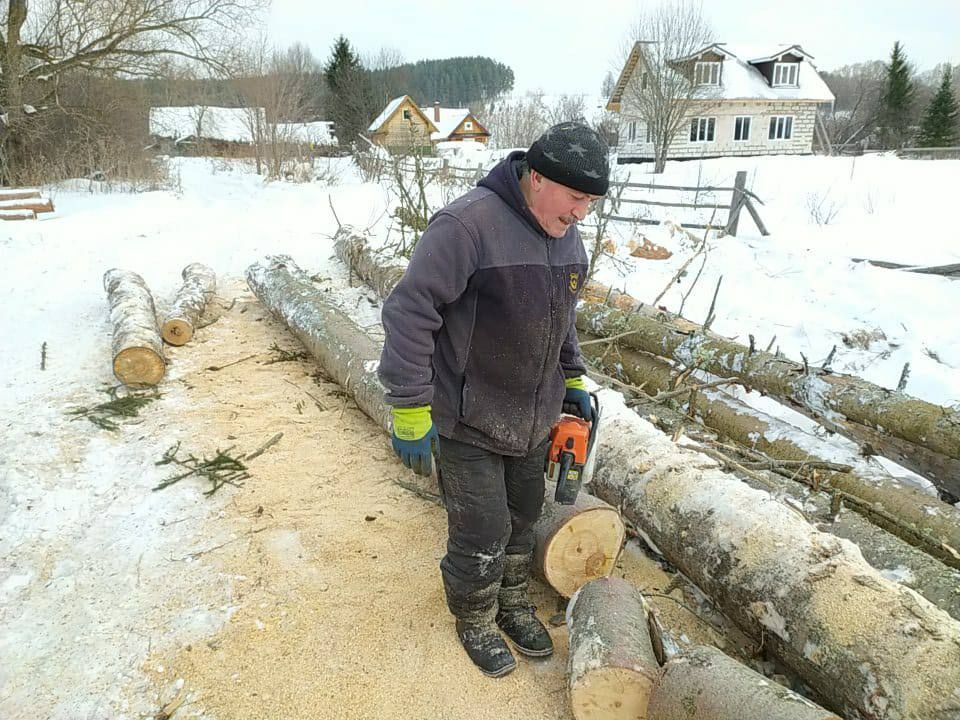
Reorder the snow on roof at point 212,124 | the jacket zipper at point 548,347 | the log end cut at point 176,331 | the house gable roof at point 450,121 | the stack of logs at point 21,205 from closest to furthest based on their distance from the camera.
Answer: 1. the jacket zipper at point 548,347
2. the log end cut at point 176,331
3. the stack of logs at point 21,205
4. the snow on roof at point 212,124
5. the house gable roof at point 450,121

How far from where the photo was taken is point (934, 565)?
105 inches

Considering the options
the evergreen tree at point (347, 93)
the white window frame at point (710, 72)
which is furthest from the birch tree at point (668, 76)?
the evergreen tree at point (347, 93)

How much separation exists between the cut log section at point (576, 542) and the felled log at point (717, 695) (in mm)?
656

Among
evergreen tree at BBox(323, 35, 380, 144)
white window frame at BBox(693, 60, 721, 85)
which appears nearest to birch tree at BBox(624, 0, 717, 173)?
white window frame at BBox(693, 60, 721, 85)

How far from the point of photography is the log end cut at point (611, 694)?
1.98 m

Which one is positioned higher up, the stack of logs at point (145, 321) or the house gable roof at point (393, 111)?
the house gable roof at point (393, 111)

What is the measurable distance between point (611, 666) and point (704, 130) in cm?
3117

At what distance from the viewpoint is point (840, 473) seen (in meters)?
3.52

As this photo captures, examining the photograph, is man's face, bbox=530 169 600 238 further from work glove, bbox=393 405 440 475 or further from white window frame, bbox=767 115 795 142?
white window frame, bbox=767 115 795 142

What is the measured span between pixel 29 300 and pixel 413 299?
5.92m

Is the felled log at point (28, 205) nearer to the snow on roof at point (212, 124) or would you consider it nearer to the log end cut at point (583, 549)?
the log end cut at point (583, 549)

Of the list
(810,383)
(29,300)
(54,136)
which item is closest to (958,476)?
(810,383)

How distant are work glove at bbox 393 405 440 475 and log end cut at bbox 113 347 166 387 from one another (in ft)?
A: 10.3

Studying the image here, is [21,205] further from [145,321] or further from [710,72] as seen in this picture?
[710,72]
